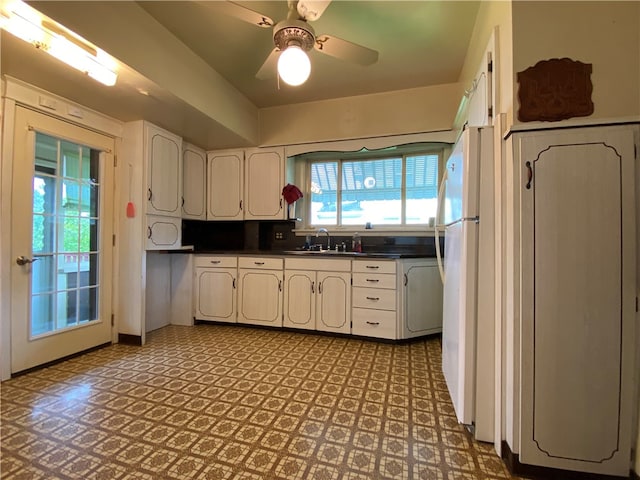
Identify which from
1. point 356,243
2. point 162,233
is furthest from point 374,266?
point 162,233

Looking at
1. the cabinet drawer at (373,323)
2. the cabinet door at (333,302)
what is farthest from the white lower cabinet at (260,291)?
the cabinet drawer at (373,323)

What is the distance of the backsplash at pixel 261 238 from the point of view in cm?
346

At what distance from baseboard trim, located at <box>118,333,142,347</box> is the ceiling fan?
104 inches

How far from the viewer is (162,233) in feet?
9.89

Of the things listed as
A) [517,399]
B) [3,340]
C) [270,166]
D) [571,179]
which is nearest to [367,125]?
[270,166]

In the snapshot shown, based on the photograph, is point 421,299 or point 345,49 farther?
point 421,299

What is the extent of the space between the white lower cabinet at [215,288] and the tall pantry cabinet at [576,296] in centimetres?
279

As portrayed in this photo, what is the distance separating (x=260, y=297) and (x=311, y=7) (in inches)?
102

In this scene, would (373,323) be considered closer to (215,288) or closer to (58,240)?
(215,288)

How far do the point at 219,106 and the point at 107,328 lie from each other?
2384 millimetres

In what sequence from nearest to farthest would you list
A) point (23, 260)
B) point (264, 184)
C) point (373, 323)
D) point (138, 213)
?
point (23, 260) → point (138, 213) → point (373, 323) → point (264, 184)

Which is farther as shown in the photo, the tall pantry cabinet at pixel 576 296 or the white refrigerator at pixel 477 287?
the white refrigerator at pixel 477 287

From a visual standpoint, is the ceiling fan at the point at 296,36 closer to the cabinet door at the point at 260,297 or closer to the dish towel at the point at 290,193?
the dish towel at the point at 290,193

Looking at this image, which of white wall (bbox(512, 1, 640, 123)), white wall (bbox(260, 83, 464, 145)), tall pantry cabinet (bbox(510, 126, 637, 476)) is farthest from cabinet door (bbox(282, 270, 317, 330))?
white wall (bbox(512, 1, 640, 123))
